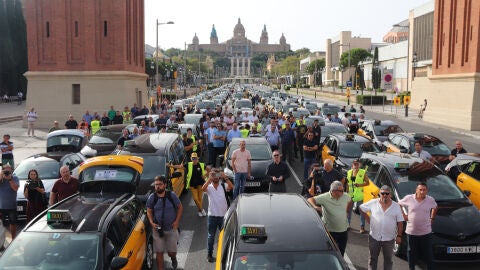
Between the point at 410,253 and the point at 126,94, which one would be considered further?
the point at 126,94

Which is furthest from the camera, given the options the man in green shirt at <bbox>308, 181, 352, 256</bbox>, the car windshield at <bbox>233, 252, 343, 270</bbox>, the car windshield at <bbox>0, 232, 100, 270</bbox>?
the man in green shirt at <bbox>308, 181, 352, 256</bbox>

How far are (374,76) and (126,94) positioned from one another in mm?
63983

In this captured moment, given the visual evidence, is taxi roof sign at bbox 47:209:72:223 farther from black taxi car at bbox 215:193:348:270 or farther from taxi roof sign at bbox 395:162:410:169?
taxi roof sign at bbox 395:162:410:169

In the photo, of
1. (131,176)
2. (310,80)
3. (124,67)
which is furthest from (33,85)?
(310,80)

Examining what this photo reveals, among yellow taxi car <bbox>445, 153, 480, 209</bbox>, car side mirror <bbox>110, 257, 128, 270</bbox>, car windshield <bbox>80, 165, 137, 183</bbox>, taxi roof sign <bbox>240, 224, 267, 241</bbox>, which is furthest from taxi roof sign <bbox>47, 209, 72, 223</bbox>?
yellow taxi car <bbox>445, 153, 480, 209</bbox>

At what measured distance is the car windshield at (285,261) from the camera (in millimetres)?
5344

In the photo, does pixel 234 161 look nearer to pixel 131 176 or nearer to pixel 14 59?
pixel 131 176

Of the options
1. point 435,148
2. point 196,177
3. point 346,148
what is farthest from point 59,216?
point 435,148

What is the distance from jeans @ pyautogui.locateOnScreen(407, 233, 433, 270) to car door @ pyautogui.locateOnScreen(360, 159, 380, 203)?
2530 millimetres

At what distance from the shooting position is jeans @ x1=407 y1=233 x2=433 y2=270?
8.03m

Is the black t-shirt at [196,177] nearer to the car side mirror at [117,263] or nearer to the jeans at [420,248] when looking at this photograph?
the jeans at [420,248]

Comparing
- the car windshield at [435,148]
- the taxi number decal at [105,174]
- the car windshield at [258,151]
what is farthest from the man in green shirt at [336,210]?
the car windshield at [435,148]

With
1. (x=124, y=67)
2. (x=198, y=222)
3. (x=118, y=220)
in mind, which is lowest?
(x=198, y=222)

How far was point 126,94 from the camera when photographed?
35375 millimetres
